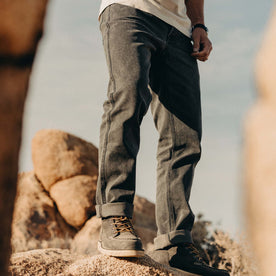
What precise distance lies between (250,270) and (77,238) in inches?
161

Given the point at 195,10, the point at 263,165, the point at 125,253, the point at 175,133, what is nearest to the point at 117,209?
the point at 125,253

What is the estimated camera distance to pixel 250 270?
5.16m

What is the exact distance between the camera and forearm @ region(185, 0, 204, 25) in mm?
3522

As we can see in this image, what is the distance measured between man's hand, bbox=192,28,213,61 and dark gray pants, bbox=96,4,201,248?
59 mm

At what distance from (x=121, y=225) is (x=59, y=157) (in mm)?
6726

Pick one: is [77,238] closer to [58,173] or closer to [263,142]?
[58,173]

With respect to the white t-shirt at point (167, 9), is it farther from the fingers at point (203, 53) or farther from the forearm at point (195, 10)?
the forearm at point (195, 10)

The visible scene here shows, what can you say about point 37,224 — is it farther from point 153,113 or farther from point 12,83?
point 12,83

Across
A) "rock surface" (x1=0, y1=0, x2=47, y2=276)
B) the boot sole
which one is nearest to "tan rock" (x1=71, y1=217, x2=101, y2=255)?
the boot sole

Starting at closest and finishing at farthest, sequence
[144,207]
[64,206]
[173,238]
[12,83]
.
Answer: [12,83] → [173,238] → [64,206] → [144,207]

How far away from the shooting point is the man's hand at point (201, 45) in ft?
10.5

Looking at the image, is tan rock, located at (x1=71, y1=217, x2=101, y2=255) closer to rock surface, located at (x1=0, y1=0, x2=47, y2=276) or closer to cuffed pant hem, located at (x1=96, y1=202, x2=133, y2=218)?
cuffed pant hem, located at (x1=96, y1=202, x2=133, y2=218)

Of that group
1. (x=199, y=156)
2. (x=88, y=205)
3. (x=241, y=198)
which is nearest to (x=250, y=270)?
(x=199, y=156)

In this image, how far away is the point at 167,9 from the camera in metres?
3.09
